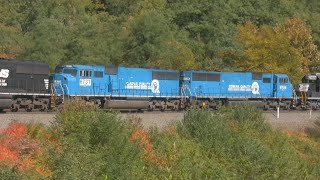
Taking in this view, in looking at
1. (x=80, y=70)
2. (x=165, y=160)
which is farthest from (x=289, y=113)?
(x=165, y=160)

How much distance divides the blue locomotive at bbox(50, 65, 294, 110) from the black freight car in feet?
3.95

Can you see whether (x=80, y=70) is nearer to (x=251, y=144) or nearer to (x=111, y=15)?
(x=251, y=144)

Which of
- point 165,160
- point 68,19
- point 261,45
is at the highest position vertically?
point 68,19

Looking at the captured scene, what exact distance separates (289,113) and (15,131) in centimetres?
2554

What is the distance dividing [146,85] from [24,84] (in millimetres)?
9429

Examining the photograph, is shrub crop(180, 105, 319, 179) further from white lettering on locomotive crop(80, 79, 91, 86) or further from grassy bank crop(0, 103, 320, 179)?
white lettering on locomotive crop(80, 79, 91, 86)

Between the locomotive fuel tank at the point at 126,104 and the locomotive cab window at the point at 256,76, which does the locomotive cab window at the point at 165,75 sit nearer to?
the locomotive fuel tank at the point at 126,104

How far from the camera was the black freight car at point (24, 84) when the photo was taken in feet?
101

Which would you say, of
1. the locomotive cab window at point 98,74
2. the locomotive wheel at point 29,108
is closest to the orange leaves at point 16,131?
the locomotive wheel at point 29,108

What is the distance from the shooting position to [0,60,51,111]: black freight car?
30906 millimetres

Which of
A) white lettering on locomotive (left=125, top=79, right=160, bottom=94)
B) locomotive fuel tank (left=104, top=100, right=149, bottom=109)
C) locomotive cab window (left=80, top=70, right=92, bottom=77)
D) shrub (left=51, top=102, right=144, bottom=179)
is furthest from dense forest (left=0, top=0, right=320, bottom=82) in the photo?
shrub (left=51, top=102, right=144, bottom=179)

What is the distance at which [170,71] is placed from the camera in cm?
3962

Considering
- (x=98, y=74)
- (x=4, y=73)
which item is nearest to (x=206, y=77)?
(x=98, y=74)

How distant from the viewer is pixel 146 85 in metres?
38.1
